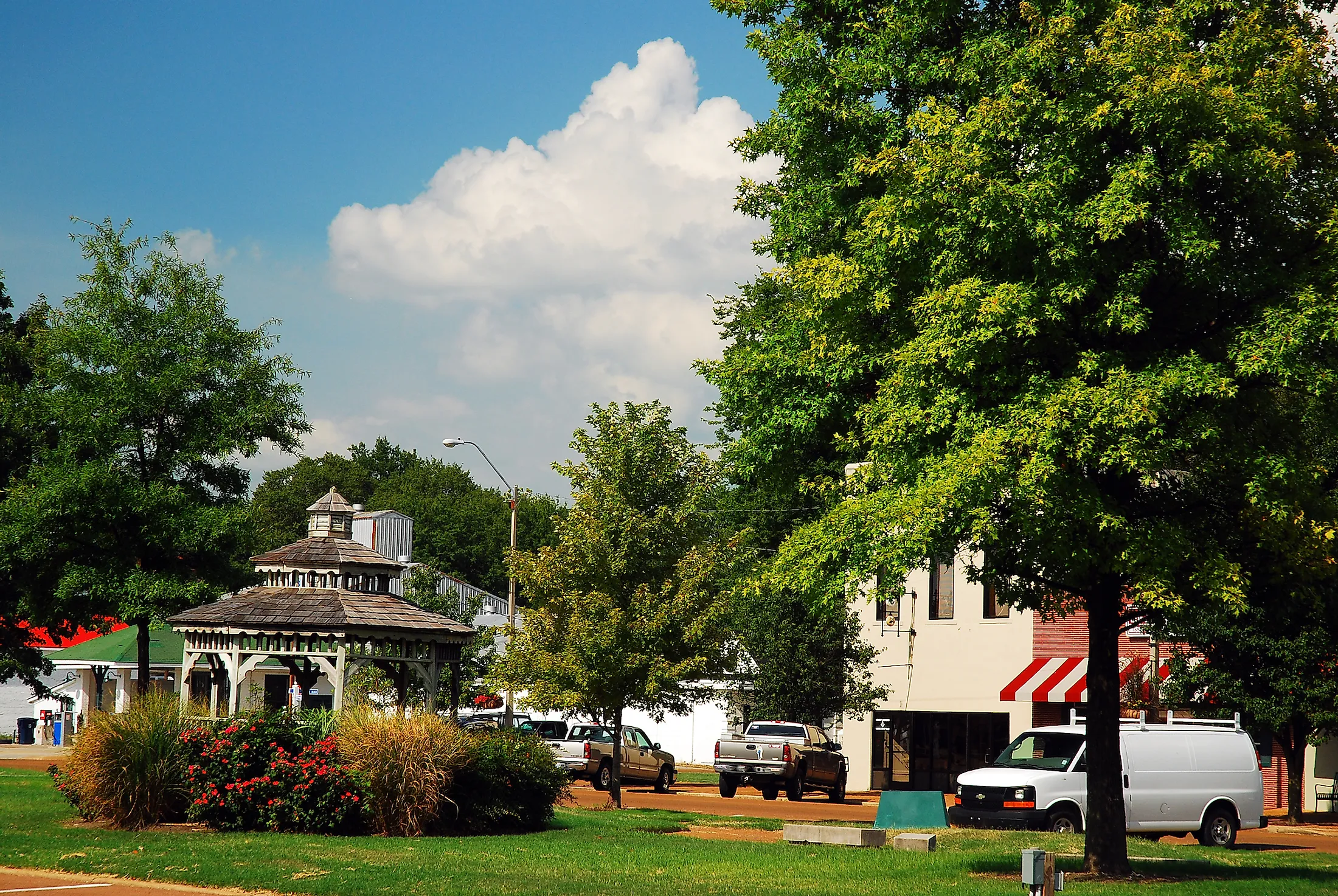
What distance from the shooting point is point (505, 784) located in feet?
64.3

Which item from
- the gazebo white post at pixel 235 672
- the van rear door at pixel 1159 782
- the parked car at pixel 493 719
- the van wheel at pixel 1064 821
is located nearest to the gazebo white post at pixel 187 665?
the gazebo white post at pixel 235 672

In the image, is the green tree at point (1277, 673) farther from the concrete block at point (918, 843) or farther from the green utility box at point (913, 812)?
A: the concrete block at point (918, 843)

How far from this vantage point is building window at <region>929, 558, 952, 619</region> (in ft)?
124

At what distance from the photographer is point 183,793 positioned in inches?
715

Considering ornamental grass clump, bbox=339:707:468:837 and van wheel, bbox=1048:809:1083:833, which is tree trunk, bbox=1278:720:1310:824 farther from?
ornamental grass clump, bbox=339:707:468:837

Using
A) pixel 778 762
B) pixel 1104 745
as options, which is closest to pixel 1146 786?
pixel 1104 745

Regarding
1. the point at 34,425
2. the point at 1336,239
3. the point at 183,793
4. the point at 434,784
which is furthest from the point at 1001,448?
the point at 34,425

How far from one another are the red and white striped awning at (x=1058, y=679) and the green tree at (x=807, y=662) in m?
4.78

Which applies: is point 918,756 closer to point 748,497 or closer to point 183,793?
point 748,497

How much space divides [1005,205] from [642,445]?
45.6 ft

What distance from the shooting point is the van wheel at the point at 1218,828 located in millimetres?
22734

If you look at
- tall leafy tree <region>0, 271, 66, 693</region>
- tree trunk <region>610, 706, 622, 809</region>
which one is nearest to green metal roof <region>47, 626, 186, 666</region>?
tall leafy tree <region>0, 271, 66, 693</region>

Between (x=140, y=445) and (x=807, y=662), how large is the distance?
62.6ft

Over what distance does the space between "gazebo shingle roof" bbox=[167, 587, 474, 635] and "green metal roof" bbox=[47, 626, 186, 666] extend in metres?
28.9
